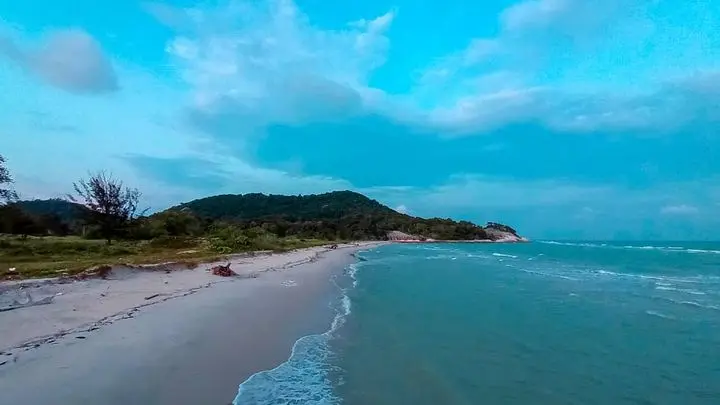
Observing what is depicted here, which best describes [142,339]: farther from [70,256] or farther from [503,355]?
[70,256]

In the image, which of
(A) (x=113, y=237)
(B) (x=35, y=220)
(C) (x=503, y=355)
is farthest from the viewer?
(B) (x=35, y=220)

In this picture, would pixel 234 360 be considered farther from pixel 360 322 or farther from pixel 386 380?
pixel 360 322

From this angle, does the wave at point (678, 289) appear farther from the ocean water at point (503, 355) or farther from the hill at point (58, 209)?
the hill at point (58, 209)

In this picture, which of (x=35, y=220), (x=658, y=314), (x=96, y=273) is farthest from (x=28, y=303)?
(x=35, y=220)

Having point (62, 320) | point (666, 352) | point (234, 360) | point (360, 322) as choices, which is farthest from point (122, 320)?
point (666, 352)

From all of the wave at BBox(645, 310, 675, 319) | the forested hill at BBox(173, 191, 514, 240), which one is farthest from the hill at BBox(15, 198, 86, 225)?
the forested hill at BBox(173, 191, 514, 240)

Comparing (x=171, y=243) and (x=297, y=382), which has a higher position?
(x=171, y=243)

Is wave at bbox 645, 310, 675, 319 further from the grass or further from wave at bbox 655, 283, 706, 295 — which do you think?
the grass
